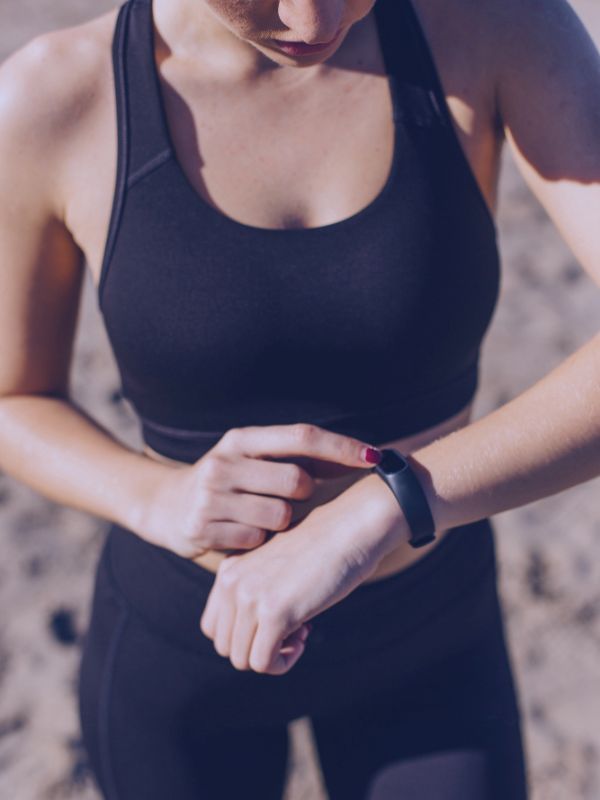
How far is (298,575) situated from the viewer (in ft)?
4.62

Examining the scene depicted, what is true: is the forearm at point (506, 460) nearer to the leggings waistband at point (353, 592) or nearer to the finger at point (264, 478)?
the finger at point (264, 478)

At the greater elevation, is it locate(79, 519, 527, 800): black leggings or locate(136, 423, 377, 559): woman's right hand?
locate(136, 423, 377, 559): woman's right hand

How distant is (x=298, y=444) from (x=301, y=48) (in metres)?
0.54

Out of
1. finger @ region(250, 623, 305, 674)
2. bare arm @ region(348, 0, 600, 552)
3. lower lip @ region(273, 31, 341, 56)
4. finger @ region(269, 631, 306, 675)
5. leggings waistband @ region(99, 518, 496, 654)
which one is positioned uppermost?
lower lip @ region(273, 31, 341, 56)

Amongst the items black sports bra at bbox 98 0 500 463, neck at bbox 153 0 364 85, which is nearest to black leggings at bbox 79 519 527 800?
black sports bra at bbox 98 0 500 463

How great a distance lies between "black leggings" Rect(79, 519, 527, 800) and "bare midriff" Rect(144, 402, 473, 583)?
16 millimetres

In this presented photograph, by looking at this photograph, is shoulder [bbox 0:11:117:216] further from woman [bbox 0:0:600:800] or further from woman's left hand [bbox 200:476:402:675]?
woman's left hand [bbox 200:476:402:675]

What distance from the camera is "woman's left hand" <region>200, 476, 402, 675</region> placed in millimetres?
1403

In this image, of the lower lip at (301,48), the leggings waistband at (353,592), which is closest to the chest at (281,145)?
the lower lip at (301,48)

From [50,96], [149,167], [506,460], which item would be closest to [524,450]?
[506,460]

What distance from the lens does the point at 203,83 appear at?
5.28 feet

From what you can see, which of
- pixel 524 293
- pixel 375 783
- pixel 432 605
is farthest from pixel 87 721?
pixel 524 293

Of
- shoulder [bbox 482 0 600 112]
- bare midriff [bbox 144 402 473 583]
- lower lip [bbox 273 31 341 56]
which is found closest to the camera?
lower lip [bbox 273 31 341 56]

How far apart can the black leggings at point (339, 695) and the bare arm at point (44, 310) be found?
0.57ft
